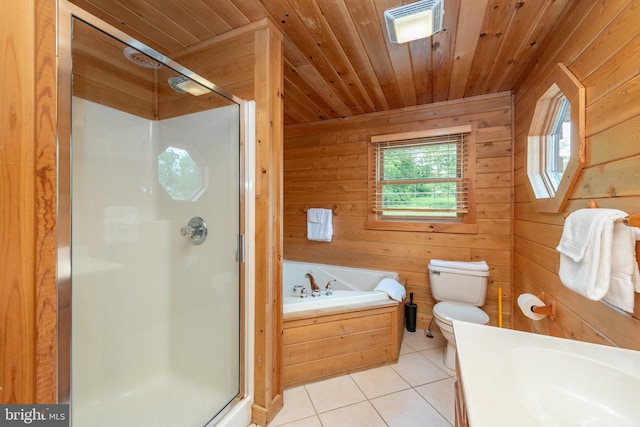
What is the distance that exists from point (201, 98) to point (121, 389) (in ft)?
5.85

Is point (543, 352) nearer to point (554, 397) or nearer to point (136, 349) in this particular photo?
point (554, 397)

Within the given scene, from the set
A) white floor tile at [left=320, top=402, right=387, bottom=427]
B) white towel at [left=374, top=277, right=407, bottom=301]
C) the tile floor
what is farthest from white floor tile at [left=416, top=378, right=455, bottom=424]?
white towel at [left=374, top=277, right=407, bottom=301]

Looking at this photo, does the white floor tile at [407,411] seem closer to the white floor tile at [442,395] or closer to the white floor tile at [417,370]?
the white floor tile at [442,395]

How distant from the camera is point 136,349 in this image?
1536 mm

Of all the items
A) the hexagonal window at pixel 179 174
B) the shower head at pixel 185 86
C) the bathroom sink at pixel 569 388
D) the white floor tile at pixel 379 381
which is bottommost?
the white floor tile at pixel 379 381

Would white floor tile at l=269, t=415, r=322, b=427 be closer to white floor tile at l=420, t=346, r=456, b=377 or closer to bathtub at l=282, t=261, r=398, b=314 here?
bathtub at l=282, t=261, r=398, b=314

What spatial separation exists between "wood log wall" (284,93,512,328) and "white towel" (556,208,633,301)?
129 cm

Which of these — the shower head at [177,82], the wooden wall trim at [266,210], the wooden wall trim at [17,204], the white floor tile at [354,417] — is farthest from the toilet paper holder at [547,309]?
the shower head at [177,82]

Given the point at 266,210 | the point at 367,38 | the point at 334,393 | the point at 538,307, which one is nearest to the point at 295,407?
the point at 334,393

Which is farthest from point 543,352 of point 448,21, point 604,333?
point 448,21

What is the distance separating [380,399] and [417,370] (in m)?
0.46

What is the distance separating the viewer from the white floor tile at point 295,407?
4.73ft

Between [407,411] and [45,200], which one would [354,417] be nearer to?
[407,411]

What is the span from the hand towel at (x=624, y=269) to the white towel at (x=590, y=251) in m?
0.02
